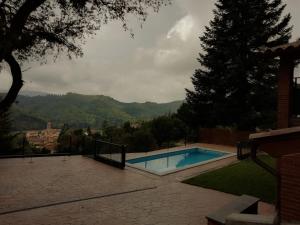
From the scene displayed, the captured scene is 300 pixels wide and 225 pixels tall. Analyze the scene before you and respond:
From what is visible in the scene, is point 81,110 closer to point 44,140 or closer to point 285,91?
point 44,140

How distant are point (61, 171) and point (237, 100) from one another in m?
16.6

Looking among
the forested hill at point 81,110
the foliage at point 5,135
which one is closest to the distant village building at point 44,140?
the foliage at point 5,135

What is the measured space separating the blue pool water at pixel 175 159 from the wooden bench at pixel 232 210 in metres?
10.9

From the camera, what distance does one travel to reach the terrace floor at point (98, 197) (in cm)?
830

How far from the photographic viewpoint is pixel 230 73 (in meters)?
25.2

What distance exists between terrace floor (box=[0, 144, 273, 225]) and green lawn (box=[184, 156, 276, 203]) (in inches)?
24.2

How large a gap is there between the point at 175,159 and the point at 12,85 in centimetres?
1518

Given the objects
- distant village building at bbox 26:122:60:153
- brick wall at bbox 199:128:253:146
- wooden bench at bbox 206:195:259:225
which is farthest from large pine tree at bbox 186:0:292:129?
distant village building at bbox 26:122:60:153

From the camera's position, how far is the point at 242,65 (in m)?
24.8

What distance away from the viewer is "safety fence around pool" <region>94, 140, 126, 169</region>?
1538 cm

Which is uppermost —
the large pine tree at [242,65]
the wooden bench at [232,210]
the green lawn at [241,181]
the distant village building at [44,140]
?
the large pine tree at [242,65]

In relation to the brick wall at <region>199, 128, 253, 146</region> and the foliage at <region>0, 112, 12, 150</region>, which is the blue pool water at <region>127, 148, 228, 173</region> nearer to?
the brick wall at <region>199, 128, 253, 146</region>

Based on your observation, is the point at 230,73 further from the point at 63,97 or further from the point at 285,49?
the point at 63,97

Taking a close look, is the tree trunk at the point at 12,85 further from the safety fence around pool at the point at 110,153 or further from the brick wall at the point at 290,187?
the safety fence around pool at the point at 110,153
